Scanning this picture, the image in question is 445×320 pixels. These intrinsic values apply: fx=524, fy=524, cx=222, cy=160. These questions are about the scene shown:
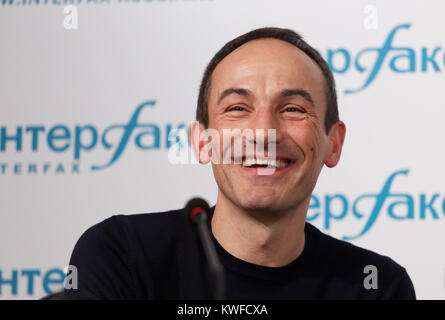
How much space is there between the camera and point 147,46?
104 inches

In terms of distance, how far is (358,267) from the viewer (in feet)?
4.70

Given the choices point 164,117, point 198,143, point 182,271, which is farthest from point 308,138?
point 164,117

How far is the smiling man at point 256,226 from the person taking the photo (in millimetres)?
1281

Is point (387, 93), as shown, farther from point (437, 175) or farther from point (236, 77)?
point (236, 77)

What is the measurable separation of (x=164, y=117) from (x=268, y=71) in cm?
130

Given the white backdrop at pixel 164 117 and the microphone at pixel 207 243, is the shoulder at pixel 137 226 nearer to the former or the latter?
the microphone at pixel 207 243

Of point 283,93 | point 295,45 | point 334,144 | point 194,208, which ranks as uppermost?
point 295,45

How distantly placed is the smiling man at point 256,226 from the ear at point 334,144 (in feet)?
0.11

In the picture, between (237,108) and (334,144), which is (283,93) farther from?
(334,144)

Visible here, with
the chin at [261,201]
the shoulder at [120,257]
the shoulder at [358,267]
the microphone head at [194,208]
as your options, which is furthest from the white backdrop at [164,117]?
the microphone head at [194,208]

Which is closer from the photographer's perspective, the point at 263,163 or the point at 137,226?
the point at 263,163

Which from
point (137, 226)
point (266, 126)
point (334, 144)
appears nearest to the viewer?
point (266, 126)

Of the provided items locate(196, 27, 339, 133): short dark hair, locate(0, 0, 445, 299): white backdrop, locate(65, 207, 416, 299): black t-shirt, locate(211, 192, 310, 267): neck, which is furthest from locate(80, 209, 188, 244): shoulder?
locate(0, 0, 445, 299): white backdrop
